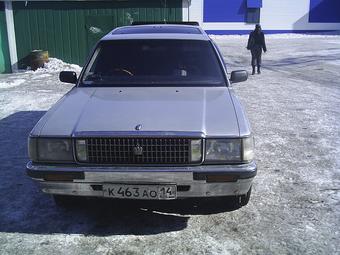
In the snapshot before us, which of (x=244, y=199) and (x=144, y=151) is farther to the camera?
(x=244, y=199)

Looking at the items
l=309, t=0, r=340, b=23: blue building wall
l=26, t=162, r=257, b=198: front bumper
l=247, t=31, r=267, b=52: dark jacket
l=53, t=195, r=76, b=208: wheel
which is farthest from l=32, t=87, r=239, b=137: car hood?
l=309, t=0, r=340, b=23: blue building wall

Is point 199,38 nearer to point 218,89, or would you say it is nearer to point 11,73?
point 218,89

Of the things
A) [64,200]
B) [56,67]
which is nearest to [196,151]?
[64,200]

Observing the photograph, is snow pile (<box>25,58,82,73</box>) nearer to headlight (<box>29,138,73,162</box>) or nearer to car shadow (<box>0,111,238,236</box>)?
car shadow (<box>0,111,238,236</box>)

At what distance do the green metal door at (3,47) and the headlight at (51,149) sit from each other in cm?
1218

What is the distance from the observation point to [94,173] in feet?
11.7

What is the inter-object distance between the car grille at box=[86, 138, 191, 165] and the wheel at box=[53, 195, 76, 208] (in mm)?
758

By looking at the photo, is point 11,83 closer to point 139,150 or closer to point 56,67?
point 56,67

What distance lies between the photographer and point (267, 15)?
33.3 m

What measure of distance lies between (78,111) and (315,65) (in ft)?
46.3

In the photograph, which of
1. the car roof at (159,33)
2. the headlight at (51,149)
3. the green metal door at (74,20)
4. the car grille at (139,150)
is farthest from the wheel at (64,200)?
the green metal door at (74,20)

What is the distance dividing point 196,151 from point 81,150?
100cm

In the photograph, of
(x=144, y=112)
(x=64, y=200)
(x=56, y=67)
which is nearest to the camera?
(x=144, y=112)

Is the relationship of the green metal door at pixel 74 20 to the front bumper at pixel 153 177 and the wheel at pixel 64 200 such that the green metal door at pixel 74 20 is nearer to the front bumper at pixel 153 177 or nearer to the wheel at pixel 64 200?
the wheel at pixel 64 200
